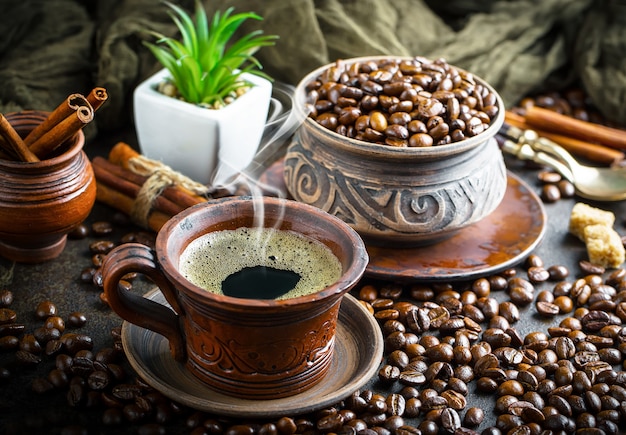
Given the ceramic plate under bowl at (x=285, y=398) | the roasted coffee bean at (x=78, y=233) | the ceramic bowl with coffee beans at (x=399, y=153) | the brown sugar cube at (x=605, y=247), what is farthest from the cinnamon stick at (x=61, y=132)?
the brown sugar cube at (x=605, y=247)

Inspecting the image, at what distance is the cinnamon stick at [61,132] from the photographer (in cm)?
172

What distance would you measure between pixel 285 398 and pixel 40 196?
787 mm

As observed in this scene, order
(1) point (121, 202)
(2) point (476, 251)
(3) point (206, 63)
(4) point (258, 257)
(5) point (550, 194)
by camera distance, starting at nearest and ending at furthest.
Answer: (4) point (258, 257) → (2) point (476, 251) → (1) point (121, 202) → (3) point (206, 63) → (5) point (550, 194)

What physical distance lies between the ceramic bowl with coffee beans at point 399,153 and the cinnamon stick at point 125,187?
13.3 inches

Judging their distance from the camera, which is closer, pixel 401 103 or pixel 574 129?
pixel 401 103

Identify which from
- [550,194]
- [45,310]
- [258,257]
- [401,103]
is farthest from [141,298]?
[550,194]

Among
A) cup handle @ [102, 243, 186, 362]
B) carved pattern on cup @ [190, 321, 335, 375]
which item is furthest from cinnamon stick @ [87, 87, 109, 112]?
carved pattern on cup @ [190, 321, 335, 375]

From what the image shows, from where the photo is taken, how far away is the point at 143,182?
7.05 feet

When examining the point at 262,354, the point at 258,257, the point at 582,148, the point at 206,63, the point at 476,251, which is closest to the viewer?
the point at 262,354

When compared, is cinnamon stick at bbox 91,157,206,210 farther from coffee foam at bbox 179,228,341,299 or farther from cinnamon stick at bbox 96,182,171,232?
coffee foam at bbox 179,228,341,299

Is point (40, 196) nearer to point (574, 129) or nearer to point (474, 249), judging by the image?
point (474, 249)

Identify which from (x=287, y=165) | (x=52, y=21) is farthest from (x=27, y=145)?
(x=52, y=21)

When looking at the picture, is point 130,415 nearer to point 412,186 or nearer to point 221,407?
point 221,407

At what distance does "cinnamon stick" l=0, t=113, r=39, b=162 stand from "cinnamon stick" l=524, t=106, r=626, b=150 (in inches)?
67.0
